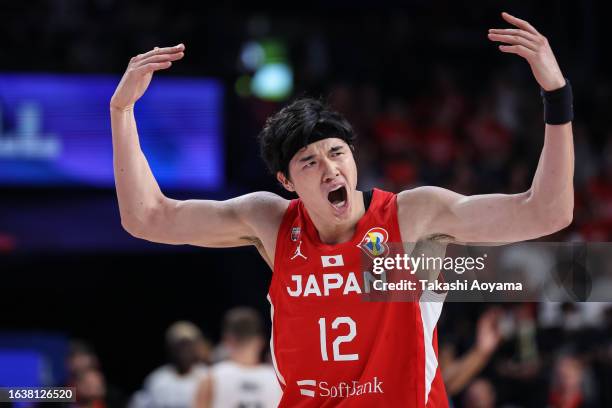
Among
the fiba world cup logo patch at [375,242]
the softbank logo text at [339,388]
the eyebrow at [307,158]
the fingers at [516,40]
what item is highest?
the fingers at [516,40]

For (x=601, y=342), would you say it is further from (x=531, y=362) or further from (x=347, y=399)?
(x=347, y=399)

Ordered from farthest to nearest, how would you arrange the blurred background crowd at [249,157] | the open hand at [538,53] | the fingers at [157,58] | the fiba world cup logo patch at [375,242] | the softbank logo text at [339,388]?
the blurred background crowd at [249,157]
the fingers at [157,58]
the fiba world cup logo patch at [375,242]
the softbank logo text at [339,388]
the open hand at [538,53]

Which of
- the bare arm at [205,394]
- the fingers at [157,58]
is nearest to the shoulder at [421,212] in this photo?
the fingers at [157,58]

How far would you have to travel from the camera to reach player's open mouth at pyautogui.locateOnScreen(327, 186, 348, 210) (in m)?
4.08

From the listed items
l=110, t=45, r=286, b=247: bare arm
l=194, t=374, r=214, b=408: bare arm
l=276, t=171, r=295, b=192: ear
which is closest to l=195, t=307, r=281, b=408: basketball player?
l=194, t=374, r=214, b=408: bare arm

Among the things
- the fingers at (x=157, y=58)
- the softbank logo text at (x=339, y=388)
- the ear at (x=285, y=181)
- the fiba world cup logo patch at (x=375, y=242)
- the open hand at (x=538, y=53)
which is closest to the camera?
the open hand at (x=538, y=53)

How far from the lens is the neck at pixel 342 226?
13.6 feet

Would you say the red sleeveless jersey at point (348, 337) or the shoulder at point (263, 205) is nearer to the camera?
the red sleeveless jersey at point (348, 337)

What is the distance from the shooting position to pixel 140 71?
414 cm

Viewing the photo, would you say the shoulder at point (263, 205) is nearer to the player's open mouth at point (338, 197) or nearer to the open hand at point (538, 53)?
the player's open mouth at point (338, 197)

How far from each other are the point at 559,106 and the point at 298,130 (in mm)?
1079

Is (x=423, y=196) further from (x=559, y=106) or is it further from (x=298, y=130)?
(x=559, y=106)

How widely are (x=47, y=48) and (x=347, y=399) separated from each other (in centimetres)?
891

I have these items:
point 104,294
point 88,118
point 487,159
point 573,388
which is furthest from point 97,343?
point 573,388
